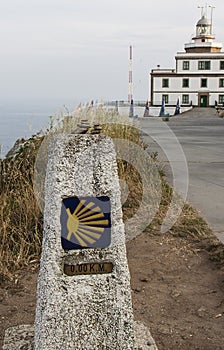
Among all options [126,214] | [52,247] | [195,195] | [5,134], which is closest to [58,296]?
[52,247]

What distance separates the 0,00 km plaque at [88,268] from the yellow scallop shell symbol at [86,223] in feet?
0.39

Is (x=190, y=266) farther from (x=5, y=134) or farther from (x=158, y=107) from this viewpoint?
(x=158, y=107)

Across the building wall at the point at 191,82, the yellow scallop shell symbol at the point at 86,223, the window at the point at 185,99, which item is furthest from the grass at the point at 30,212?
the window at the point at 185,99

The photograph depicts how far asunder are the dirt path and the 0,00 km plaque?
43.4 inches

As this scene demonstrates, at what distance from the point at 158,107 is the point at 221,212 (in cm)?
3921

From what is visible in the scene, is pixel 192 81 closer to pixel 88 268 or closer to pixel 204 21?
pixel 204 21

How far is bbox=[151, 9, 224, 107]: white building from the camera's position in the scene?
45.8 meters

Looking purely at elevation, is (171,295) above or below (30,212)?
below

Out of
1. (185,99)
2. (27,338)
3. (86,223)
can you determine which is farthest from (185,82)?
(86,223)

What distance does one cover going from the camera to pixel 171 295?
475 cm

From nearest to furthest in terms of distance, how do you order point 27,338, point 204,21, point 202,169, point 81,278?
1. point 81,278
2. point 27,338
3. point 202,169
4. point 204,21

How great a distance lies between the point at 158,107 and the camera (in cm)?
4578

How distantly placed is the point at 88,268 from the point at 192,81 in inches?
1755

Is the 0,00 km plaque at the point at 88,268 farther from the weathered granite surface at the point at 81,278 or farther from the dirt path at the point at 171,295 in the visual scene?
the dirt path at the point at 171,295
